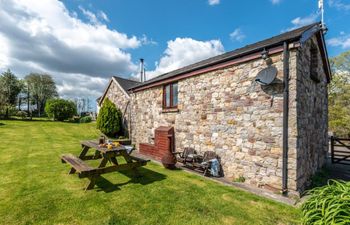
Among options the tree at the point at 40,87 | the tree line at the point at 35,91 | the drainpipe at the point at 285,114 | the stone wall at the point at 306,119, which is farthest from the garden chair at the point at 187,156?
the tree at the point at 40,87

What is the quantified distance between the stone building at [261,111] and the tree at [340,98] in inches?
469

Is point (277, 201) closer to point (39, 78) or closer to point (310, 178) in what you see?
point (310, 178)

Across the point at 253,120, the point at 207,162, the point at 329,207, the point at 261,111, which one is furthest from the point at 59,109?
the point at 329,207

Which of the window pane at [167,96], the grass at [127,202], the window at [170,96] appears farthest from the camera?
the window pane at [167,96]

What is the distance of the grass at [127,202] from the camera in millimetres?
3285

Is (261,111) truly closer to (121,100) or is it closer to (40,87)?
(121,100)

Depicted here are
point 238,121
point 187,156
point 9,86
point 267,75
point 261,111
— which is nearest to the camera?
point 267,75

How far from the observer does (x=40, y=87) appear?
37.6m

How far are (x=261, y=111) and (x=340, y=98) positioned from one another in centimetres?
1828

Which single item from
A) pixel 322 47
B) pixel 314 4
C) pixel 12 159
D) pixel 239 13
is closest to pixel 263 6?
pixel 239 13

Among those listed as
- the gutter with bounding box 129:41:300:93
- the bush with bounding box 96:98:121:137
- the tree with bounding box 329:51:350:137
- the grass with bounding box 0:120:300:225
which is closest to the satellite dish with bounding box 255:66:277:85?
the gutter with bounding box 129:41:300:93

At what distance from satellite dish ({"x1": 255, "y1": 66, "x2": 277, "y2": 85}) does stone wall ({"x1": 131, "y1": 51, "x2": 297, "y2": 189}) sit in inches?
7.4

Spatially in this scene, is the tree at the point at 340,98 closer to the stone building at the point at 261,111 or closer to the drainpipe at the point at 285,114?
the stone building at the point at 261,111

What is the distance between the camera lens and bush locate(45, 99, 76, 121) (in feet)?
80.6
